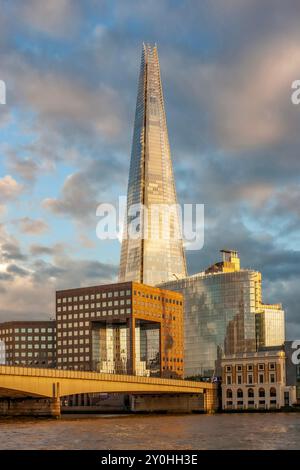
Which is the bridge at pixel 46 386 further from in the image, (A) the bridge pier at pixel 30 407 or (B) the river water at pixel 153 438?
(B) the river water at pixel 153 438

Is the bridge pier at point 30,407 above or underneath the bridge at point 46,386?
underneath

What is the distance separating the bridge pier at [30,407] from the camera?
147 meters

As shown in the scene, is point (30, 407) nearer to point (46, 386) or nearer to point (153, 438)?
point (46, 386)

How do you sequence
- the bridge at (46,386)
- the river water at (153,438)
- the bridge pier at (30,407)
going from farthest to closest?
the bridge pier at (30,407)
the bridge at (46,386)
the river water at (153,438)

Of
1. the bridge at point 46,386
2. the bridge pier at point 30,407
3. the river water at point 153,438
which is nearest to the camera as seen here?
the river water at point 153,438

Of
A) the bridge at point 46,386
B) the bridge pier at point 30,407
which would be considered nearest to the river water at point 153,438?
the bridge at point 46,386

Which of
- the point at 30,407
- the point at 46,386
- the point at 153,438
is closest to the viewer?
the point at 153,438

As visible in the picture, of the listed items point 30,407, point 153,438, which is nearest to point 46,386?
point 30,407

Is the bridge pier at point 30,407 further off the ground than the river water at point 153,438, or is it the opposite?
the river water at point 153,438

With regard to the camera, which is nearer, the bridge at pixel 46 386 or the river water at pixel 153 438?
the river water at pixel 153 438

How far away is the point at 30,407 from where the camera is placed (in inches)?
5974

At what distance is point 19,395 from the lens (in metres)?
147
